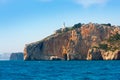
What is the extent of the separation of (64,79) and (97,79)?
202 inches

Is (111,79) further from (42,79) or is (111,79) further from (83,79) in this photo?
(42,79)

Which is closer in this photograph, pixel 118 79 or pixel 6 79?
pixel 118 79

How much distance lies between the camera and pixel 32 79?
6397 centimetres

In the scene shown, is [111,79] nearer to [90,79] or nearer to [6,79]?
[90,79]

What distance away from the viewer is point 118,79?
6050cm

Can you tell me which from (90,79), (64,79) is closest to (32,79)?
(64,79)

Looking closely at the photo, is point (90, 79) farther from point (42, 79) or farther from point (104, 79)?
point (42, 79)

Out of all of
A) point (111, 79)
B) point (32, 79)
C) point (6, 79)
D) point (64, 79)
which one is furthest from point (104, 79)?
point (6, 79)

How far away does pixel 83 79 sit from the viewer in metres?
62.8

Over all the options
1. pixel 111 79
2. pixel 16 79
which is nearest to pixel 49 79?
pixel 16 79

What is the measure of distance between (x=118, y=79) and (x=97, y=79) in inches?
133

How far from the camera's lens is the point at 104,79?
61750 millimetres

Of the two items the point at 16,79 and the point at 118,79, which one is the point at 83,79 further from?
the point at 16,79

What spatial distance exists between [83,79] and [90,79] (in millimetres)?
1269
